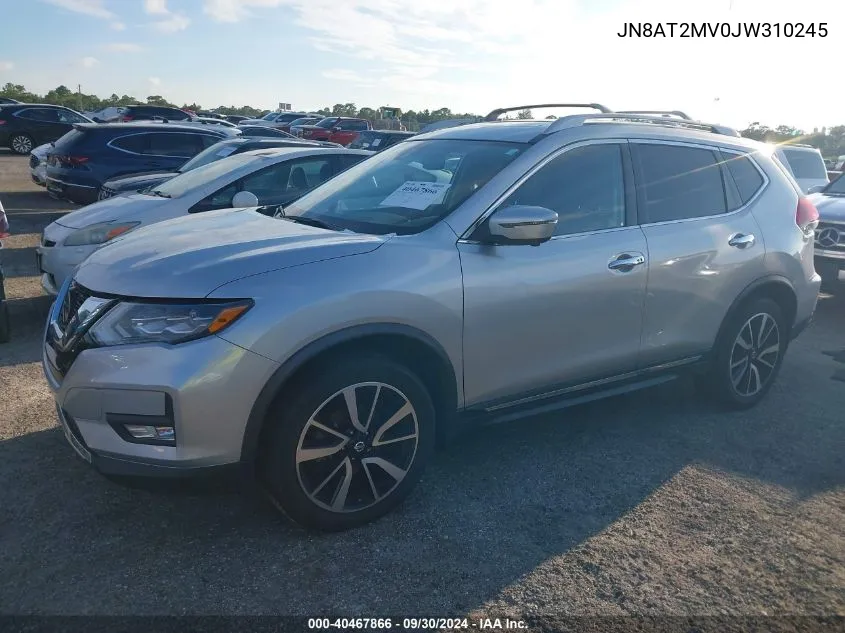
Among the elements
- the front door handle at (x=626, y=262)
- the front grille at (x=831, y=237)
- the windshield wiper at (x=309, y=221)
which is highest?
the windshield wiper at (x=309, y=221)

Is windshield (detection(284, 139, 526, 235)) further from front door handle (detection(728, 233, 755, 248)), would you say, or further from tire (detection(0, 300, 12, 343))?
tire (detection(0, 300, 12, 343))

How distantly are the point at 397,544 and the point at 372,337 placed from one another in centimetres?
92

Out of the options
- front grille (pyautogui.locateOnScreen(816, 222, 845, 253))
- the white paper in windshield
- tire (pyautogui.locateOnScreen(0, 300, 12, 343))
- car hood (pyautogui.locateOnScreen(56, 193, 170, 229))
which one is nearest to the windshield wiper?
the white paper in windshield

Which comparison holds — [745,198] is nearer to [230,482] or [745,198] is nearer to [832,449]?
[832,449]

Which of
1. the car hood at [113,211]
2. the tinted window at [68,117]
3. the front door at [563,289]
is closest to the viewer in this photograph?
the front door at [563,289]

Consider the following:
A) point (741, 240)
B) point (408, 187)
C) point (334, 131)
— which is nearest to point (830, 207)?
point (741, 240)

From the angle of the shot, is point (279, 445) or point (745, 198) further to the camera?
point (745, 198)

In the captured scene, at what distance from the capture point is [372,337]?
3.04 meters

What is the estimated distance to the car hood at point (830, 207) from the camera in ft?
26.1

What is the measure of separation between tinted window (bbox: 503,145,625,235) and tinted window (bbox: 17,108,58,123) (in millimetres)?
24619

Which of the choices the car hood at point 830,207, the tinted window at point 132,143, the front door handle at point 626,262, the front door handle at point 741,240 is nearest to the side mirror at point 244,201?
the front door handle at point 626,262

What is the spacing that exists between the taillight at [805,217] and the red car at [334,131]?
20.9 m

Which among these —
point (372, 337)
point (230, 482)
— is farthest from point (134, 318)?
point (372, 337)

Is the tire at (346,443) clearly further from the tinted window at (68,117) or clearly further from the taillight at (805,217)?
the tinted window at (68,117)
